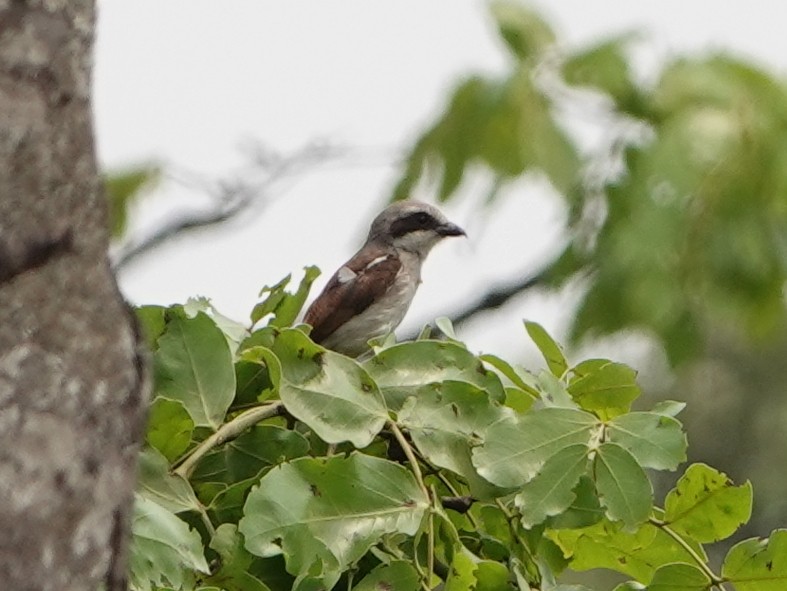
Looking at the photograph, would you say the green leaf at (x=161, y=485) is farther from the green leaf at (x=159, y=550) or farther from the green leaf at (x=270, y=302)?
the green leaf at (x=270, y=302)

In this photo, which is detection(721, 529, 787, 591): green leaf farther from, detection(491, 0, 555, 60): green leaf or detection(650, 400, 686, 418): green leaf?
detection(491, 0, 555, 60): green leaf

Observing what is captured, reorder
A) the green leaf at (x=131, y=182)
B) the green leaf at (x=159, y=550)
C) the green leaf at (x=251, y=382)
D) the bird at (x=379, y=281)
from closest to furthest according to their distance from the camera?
the green leaf at (x=159, y=550)
the green leaf at (x=251, y=382)
the bird at (x=379, y=281)
the green leaf at (x=131, y=182)

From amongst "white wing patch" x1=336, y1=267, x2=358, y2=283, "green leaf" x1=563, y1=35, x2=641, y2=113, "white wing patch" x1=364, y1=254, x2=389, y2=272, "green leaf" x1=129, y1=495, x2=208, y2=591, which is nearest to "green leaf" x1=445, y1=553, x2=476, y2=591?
"green leaf" x1=129, y1=495, x2=208, y2=591

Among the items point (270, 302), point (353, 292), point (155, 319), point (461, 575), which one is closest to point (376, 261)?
point (353, 292)

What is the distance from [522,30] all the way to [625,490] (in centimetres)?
436

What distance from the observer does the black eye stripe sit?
679 centimetres

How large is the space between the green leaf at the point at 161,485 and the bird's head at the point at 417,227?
4.25 m

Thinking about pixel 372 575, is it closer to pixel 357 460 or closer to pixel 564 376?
pixel 357 460

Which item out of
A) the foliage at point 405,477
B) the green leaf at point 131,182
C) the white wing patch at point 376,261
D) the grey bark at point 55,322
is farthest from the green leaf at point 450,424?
the green leaf at point 131,182

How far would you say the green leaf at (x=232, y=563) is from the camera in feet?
8.31

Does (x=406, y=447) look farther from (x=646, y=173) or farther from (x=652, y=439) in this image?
(x=646, y=173)

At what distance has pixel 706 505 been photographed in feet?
9.33

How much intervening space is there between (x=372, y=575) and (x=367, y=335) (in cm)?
353

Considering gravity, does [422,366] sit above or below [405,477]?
above
